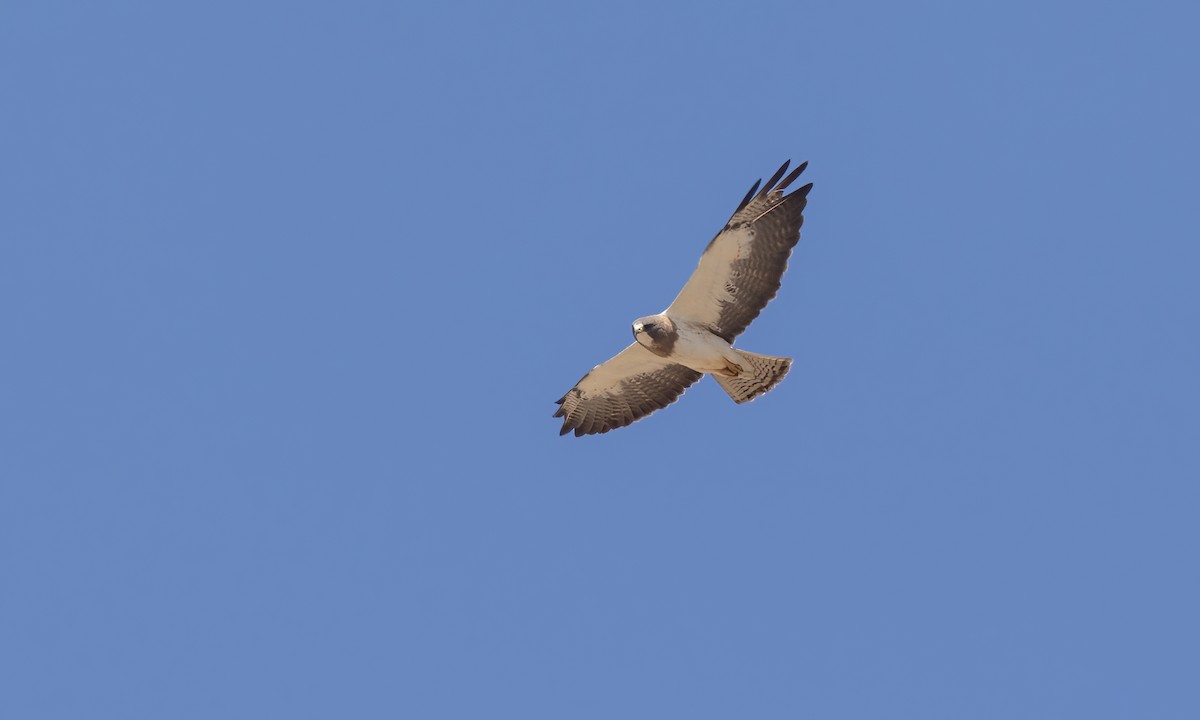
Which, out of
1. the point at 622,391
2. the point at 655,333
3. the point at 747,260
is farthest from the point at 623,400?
the point at 747,260

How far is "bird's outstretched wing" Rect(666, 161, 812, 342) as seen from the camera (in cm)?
1734

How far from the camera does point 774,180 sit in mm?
17391

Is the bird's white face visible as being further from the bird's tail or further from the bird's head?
the bird's tail

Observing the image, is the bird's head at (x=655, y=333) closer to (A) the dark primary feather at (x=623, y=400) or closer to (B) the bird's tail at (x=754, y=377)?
(B) the bird's tail at (x=754, y=377)

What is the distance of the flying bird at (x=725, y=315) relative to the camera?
1738 centimetres

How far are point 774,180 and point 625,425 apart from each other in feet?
12.5

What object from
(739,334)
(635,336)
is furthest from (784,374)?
(635,336)

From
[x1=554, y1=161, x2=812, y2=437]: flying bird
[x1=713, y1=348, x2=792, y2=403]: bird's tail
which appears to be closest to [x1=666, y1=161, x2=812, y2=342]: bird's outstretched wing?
[x1=554, y1=161, x2=812, y2=437]: flying bird

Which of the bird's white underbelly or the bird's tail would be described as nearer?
the bird's white underbelly

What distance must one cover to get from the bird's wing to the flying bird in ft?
0.04

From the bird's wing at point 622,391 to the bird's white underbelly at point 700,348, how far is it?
2.27ft

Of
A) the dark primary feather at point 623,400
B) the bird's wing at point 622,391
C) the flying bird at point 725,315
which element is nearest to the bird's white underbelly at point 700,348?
the flying bird at point 725,315

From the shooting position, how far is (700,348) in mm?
17766

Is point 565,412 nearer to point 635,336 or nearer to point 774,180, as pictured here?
point 635,336
